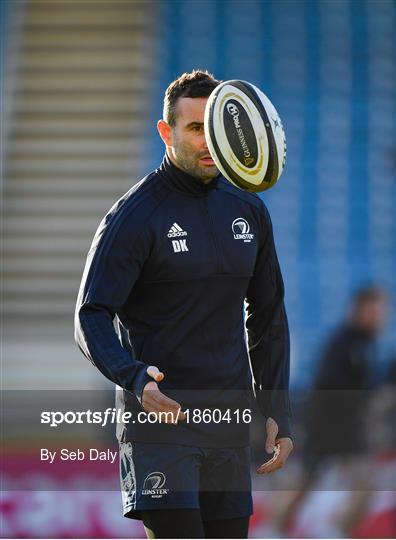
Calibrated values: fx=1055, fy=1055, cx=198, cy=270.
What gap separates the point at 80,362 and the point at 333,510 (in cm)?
221

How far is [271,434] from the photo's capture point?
2.96 meters

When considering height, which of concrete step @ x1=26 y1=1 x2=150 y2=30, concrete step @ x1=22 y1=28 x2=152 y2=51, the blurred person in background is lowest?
the blurred person in background

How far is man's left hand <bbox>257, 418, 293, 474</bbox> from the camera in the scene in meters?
2.86

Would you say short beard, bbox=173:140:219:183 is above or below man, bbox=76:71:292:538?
above

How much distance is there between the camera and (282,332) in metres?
3.05

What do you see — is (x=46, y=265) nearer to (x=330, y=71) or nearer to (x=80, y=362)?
(x=80, y=362)

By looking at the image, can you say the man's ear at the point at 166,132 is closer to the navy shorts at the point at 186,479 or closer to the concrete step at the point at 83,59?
the navy shorts at the point at 186,479

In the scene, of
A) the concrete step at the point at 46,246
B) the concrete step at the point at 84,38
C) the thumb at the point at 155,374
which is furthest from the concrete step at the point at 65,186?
the thumb at the point at 155,374

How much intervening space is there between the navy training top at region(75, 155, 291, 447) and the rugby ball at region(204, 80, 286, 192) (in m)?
0.08

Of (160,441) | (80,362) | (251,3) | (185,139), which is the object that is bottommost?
(80,362)

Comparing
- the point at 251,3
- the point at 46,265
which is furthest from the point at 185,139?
the point at 251,3

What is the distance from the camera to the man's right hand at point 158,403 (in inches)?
99.3

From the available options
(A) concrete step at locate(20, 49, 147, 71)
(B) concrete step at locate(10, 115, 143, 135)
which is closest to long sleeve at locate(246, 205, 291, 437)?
(B) concrete step at locate(10, 115, 143, 135)

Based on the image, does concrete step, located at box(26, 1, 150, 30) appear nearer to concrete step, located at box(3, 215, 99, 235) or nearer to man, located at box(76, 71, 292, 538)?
concrete step, located at box(3, 215, 99, 235)
